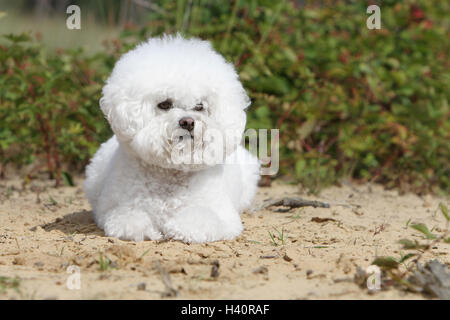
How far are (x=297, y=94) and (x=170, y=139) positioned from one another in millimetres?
2645

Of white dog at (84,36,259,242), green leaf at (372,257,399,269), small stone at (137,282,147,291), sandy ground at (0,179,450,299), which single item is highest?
white dog at (84,36,259,242)

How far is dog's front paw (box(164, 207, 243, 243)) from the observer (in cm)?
350

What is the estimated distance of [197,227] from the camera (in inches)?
138

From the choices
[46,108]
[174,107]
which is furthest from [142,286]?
[46,108]

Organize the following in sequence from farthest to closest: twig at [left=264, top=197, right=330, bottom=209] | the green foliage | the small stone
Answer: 1. the green foliage
2. twig at [left=264, top=197, right=330, bottom=209]
3. the small stone

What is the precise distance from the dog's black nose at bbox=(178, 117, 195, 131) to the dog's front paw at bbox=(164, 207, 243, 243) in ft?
1.72

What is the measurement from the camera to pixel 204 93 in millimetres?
3438

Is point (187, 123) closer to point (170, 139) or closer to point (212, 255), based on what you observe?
point (170, 139)

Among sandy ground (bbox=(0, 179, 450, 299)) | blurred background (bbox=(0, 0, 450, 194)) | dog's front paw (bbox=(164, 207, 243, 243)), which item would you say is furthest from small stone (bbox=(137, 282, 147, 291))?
blurred background (bbox=(0, 0, 450, 194))

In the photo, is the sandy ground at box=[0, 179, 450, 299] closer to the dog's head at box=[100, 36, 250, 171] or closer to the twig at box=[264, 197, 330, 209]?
the twig at box=[264, 197, 330, 209]

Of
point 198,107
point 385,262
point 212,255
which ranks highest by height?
point 198,107

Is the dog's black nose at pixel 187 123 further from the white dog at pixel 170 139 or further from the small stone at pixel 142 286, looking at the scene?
the small stone at pixel 142 286
